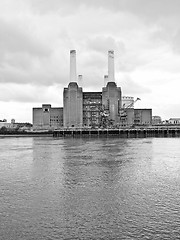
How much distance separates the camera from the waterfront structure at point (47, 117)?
146500mm

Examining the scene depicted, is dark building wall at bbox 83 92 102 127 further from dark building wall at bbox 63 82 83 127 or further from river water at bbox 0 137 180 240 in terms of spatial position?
river water at bbox 0 137 180 240

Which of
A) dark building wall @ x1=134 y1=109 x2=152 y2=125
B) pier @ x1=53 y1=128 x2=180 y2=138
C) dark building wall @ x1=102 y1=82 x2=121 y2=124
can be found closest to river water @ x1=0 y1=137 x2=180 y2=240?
pier @ x1=53 y1=128 x2=180 y2=138

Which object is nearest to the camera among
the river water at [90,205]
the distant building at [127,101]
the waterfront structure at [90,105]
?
the river water at [90,205]

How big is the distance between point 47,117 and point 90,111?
75.5 feet

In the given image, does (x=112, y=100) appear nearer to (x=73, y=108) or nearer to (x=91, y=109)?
(x=91, y=109)

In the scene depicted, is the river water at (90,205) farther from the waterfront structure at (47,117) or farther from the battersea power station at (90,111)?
the waterfront structure at (47,117)

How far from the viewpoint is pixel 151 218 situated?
10.8 metres

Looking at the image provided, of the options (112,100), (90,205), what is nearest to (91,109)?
(112,100)

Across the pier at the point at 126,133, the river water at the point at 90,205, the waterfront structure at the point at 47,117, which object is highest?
the waterfront structure at the point at 47,117

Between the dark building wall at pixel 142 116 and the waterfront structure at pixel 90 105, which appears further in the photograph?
the dark building wall at pixel 142 116

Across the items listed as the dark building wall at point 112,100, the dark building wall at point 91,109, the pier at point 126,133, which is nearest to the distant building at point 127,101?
the dark building wall at point 112,100

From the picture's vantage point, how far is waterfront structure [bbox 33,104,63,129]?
146500 millimetres

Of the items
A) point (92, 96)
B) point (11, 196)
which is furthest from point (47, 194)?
point (92, 96)

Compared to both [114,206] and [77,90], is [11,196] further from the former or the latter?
[77,90]
